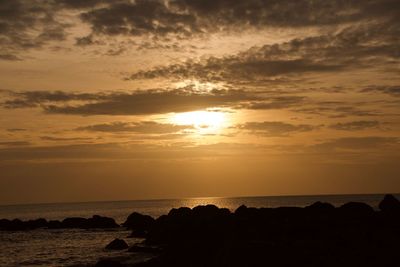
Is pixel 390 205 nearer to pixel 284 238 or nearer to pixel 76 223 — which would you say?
pixel 284 238

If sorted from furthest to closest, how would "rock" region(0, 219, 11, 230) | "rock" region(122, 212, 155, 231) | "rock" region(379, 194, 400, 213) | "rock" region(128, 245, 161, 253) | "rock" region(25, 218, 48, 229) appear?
"rock" region(25, 218, 48, 229) → "rock" region(0, 219, 11, 230) → "rock" region(122, 212, 155, 231) → "rock" region(379, 194, 400, 213) → "rock" region(128, 245, 161, 253)

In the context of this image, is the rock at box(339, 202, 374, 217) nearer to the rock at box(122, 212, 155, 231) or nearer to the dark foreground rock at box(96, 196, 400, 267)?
the dark foreground rock at box(96, 196, 400, 267)

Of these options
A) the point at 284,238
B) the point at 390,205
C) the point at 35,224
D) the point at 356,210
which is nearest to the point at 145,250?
the point at 284,238

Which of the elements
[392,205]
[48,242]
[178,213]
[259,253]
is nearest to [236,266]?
[259,253]

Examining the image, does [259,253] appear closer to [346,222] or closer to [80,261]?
[346,222]

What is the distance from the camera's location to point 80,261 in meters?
48.3

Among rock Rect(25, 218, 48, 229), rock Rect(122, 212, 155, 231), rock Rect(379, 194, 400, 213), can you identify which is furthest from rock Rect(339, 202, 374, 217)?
rock Rect(25, 218, 48, 229)

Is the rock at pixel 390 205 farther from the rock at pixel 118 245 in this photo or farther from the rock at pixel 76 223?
the rock at pixel 76 223

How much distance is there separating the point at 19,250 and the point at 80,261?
17.7 m

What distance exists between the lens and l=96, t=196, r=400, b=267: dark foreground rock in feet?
99.0

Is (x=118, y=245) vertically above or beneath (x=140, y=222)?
beneath

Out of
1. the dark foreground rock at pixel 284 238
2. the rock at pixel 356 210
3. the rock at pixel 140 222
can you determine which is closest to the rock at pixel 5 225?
the rock at pixel 140 222

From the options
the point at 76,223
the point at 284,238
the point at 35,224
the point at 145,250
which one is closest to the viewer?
the point at 284,238

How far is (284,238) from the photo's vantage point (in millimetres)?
40500
